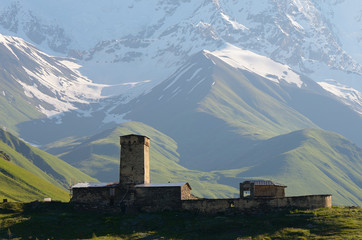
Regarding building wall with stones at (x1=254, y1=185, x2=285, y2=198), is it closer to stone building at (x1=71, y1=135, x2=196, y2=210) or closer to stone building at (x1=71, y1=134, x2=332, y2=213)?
stone building at (x1=71, y1=134, x2=332, y2=213)

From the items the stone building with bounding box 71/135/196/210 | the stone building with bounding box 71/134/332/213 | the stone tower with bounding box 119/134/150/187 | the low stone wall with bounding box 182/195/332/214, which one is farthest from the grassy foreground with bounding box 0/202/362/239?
the stone tower with bounding box 119/134/150/187

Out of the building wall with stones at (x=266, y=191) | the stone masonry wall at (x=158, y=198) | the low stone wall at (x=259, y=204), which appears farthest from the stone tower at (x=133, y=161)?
the building wall with stones at (x=266, y=191)

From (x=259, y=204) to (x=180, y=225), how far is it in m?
13.7

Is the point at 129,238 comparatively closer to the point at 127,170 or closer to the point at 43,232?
the point at 43,232

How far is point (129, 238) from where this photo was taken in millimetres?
93188

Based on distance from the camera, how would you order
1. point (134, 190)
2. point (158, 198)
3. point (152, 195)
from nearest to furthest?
point (158, 198) < point (152, 195) < point (134, 190)

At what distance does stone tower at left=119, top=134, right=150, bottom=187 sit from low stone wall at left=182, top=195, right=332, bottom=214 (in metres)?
14.3

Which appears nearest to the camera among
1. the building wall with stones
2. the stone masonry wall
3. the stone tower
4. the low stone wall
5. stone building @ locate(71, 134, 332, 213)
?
the low stone wall

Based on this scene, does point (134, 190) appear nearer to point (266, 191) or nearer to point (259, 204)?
point (266, 191)

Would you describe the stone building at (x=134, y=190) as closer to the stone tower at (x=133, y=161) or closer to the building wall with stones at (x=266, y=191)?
the stone tower at (x=133, y=161)

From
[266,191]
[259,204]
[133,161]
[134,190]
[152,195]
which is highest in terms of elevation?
[133,161]

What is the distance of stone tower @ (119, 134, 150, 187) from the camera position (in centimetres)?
11875

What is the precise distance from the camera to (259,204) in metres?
104

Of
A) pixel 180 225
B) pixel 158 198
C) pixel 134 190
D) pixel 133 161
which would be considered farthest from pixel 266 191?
pixel 133 161
